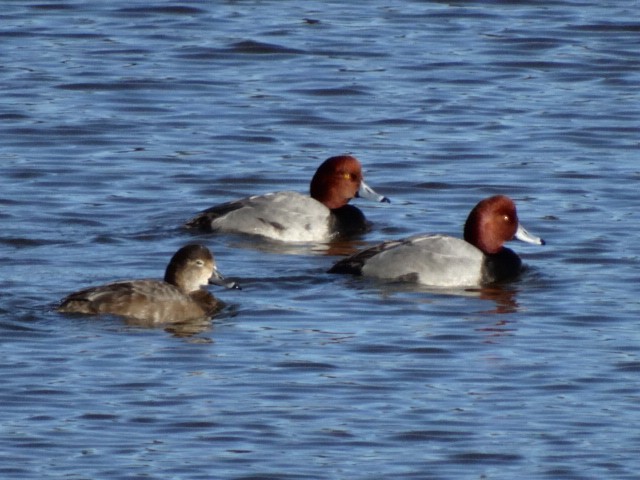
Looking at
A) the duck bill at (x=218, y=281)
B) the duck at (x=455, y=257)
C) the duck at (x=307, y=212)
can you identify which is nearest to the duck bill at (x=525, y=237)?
the duck at (x=455, y=257)

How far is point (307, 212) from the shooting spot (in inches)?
555

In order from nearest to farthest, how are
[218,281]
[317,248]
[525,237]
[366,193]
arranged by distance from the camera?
[218,281] → [525,237] → [317,248] → [366,193]

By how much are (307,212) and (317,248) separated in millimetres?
385

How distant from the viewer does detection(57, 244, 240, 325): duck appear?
11.0 meters

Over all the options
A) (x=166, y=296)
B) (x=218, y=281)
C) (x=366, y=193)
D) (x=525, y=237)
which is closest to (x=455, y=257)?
(x=525, y=237)


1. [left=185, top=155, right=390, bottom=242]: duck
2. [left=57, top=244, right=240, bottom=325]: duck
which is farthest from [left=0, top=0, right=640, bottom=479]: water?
[left=185, top=155, right=390, bottom=242]: duck

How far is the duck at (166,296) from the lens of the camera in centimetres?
1098

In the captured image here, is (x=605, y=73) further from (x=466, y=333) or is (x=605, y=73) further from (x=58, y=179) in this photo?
(x=466, y=333)

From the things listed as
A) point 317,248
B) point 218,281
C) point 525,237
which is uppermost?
point 218,281

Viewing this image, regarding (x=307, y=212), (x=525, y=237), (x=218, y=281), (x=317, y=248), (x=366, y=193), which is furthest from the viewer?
(x=366, y=193)

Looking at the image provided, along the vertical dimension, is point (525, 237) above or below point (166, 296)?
below

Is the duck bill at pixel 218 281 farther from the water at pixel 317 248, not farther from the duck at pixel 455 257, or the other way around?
the duck at pixel 455 257

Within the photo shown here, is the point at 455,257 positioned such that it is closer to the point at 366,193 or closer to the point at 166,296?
the point at 366,193

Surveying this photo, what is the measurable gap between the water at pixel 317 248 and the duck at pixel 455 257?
14 centimetres
